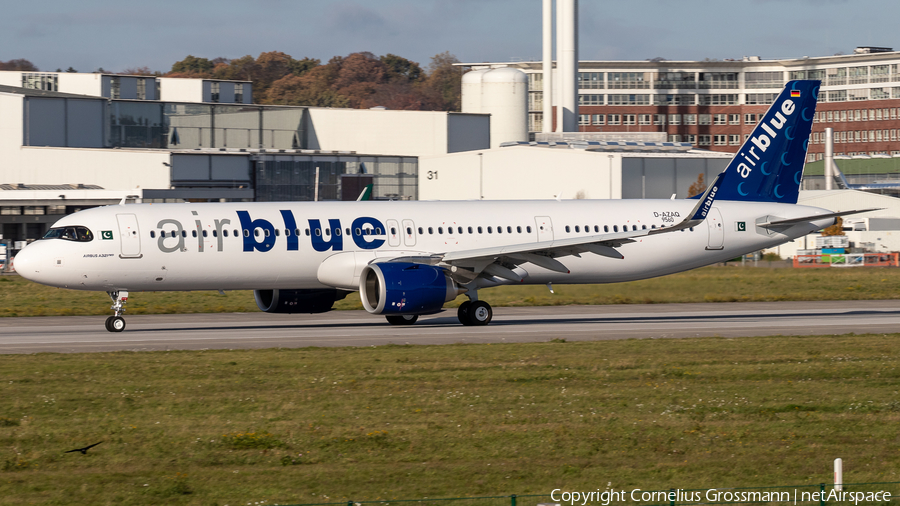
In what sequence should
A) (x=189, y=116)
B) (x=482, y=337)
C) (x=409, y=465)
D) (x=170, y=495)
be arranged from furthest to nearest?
(x=189, y=116), (x=482, y=337), (x=409, y=465), (x=170, y=495)

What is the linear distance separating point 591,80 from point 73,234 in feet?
456

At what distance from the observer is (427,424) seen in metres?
16.2

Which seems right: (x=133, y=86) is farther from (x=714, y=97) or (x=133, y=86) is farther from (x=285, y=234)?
(x=714, y=97)

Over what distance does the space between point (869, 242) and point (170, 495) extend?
81.3 metres

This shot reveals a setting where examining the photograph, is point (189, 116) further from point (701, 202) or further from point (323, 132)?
point (701, 202)

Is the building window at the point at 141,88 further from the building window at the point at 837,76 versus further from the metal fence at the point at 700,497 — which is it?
the building window at the point at 837,76

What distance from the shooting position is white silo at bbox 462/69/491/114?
115m

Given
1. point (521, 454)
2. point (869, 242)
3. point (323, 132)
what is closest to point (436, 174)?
point (323, 132)

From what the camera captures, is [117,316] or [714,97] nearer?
[117,316]

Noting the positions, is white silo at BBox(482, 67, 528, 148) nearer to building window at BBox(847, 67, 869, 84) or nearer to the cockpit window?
building window at BBox(847, 67, 869, 84)

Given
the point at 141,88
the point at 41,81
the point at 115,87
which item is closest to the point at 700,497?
the point at 115,87

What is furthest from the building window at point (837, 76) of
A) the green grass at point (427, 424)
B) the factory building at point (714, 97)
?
the green grass at point (427, 424)

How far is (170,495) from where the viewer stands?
1255cm

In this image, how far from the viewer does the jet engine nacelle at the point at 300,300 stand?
32656 mm
